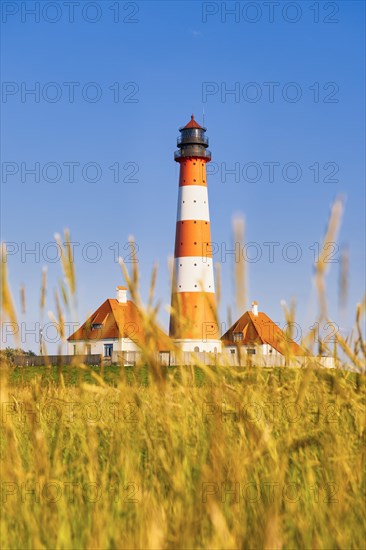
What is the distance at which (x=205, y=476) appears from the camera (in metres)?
2.47

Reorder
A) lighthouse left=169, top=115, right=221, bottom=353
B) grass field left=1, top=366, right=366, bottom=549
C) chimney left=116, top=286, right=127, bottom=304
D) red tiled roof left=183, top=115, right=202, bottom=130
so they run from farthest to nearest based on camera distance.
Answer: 1. chimney left=116, top=286, right=127, bottom=304
2. red tiled roof left=183, top=115, right=202, bottom=130
3. lighthouse left=169, top=115, right=221, bottom=353
4. grass field left=1, top=366, right=366, bottom=549

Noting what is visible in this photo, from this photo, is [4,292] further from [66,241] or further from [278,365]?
[278,365]

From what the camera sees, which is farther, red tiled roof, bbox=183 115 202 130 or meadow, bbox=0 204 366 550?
red tiled roof, bbox=183 115 202 130

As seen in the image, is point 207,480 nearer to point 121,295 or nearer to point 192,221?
point 192,221

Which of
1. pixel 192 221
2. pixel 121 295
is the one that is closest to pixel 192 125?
pixel 192 221

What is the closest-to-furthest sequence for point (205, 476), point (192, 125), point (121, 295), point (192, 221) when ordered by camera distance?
point (205, 476)
point (192, 221)
point (192, 125)
point (121, 295)

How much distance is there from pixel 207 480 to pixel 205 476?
0.04 metres

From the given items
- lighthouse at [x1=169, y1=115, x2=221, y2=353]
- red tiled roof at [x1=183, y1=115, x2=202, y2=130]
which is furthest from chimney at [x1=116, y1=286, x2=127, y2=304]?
red tiled roof at [x1=183, y1=115, x2=202, y2=130]

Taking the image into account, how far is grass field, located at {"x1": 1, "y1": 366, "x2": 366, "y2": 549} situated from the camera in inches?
94.3

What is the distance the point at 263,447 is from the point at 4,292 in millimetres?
1278

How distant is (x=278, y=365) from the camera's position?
382cm

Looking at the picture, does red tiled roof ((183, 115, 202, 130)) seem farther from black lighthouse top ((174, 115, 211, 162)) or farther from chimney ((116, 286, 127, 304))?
chimney ((116, 286, 127, 304))

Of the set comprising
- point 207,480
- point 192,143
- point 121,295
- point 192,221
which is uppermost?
point 192,143

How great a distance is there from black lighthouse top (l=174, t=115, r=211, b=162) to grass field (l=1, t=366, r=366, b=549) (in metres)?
41.9
